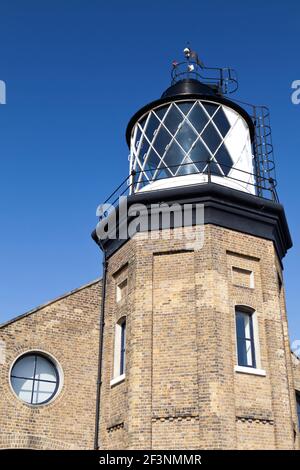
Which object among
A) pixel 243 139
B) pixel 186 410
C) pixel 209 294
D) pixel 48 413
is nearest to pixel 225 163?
pixel 243 139

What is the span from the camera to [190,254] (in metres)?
14.9

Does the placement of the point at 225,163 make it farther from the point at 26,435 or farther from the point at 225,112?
the point at 26,435

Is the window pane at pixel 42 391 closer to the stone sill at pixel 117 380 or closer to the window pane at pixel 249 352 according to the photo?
the stone sill at pixel 117 380

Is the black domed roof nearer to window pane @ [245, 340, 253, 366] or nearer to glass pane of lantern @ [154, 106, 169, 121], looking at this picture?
glass pane of lantern @ [154, 106, 169, 121]

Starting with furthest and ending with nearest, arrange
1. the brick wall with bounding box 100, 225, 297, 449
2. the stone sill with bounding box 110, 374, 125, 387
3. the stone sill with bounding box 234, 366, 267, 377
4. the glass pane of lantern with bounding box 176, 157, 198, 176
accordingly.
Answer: the glass pane of lantern with bounding box 176, 157, 198, 176 < the stone sill with bounding box 110, 374, 125, 387 < the stone sill with bounding box 234, 366, 267, 377 < the brick wall with bounding box 100, 225, 297, 449

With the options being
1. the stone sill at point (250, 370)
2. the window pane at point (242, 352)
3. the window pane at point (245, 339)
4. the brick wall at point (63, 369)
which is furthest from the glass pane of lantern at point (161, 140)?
the stone sill at point (250, 370)

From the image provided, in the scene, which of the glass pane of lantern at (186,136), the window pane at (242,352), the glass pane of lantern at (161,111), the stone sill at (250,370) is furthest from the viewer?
the glass pane of lantern at (161,111)

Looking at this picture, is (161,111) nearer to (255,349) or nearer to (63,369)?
(255,349)

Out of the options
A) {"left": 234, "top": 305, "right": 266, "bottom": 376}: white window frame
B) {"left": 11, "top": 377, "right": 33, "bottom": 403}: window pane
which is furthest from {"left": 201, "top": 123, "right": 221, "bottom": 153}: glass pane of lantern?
{"left": 11, "top": 377, "right": 33, "bottom": 403}: window pane

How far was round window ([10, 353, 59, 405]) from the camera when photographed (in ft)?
48.5

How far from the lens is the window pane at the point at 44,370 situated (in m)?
15.2

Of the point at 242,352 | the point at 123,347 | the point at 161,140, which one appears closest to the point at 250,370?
the point at 242,352

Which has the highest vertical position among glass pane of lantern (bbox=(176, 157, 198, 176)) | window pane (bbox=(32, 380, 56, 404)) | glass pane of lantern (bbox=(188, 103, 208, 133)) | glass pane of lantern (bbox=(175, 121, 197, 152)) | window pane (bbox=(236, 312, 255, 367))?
glass pane of lantern (bbox=(188, 103, 208, 133))

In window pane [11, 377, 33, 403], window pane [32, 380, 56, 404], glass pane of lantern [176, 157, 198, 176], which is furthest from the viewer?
glass pane of lantern [176, 157, 198, 176]
